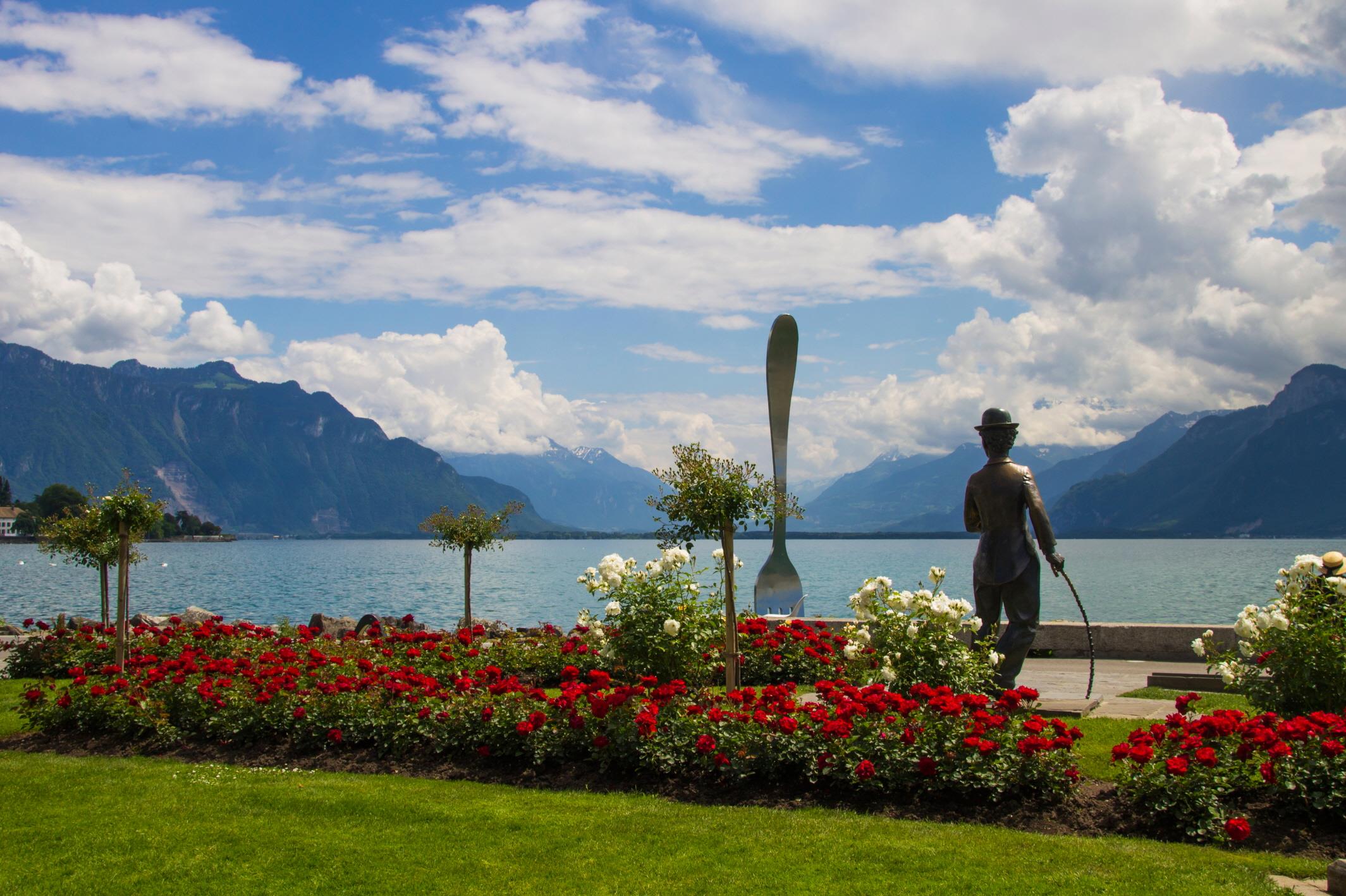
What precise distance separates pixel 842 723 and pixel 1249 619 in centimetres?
410

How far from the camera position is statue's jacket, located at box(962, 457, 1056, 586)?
33.7 ft

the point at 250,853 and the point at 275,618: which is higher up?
the point at 250,853

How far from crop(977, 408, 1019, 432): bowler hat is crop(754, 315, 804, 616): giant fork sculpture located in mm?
8956

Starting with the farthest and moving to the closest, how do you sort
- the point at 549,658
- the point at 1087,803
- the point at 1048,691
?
the point at 549,658 → the point at 1048,691 → the point at 1087,803

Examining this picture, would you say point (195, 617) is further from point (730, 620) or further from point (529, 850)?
point (529, 850)

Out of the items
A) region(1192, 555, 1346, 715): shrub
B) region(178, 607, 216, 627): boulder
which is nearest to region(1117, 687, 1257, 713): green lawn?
region(1192, 555, 1346, 715): shrub

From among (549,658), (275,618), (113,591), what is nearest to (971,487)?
(549,658)

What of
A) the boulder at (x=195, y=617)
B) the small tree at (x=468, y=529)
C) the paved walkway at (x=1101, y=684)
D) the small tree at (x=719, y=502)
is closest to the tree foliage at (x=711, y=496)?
the small tree at (x=719, y=502)

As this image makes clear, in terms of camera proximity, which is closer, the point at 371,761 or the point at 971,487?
the point at 371,761

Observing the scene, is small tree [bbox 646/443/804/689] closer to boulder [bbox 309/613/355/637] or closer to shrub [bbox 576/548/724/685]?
shrub [bbox 576/548/724/685]

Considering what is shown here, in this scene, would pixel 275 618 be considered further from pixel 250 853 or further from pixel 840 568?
pixel 840 568

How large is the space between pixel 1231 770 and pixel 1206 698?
18.5 feet

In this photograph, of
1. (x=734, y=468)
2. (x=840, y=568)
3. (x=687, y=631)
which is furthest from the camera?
A: (x=840, y=568)

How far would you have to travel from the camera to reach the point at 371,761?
30.3 feet
